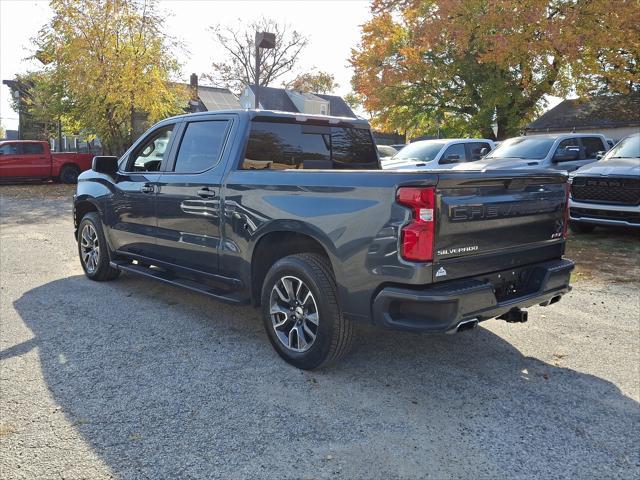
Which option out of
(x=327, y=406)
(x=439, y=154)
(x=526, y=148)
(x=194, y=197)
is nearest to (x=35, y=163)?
(x=439, y=154)

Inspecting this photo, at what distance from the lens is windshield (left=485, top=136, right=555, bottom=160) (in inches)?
467

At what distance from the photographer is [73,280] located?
672 cm

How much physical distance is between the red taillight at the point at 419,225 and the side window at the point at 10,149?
22.3 meters

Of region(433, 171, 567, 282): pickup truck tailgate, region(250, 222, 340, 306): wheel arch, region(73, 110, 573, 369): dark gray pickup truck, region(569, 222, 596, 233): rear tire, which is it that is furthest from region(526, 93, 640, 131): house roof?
region(250, 222, 340, 306): wheel arch

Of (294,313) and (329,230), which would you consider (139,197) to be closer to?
(294,313)

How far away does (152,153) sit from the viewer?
5.73 metres

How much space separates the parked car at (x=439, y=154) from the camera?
42.6 ft

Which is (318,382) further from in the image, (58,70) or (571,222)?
(58,70)

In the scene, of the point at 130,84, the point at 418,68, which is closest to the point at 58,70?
the point at 130,84

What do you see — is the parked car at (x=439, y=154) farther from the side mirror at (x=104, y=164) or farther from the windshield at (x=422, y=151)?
the side mirror at (x=104, y=164)

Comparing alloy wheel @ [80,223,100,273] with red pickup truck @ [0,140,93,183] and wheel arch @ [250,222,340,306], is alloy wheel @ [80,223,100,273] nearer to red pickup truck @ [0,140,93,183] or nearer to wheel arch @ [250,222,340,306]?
wheel arch @ [250,222,340,306]

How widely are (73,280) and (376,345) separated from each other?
4.15m

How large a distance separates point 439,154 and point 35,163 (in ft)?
54.7

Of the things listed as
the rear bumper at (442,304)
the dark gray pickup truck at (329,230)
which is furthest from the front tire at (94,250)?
the rear bumper at (442,304)
